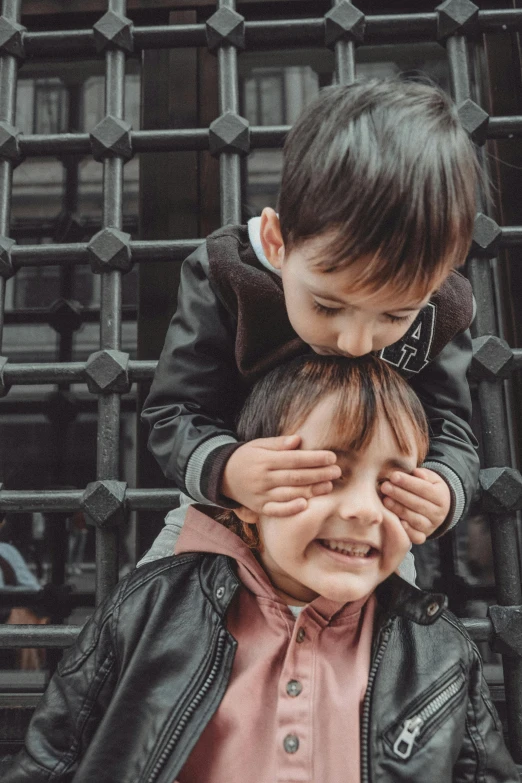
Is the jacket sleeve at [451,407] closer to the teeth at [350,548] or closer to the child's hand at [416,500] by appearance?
the child's hand at [416,500]

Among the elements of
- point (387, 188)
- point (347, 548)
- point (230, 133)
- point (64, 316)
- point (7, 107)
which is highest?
point (7, 107)

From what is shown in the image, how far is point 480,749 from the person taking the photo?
1.02 metres

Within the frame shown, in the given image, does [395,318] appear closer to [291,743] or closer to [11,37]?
[291,743]

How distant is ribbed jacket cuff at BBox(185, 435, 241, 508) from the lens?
1036 millimetres

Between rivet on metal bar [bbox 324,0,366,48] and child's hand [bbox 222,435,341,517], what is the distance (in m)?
1.07

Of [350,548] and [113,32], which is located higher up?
[113,32]

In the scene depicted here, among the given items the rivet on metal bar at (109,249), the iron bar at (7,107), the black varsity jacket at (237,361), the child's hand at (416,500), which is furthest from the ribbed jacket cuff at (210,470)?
the iron bar at (7,107)

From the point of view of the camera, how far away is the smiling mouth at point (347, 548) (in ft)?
3.10

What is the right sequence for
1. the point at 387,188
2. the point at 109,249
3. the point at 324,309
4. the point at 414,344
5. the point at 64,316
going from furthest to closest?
the point at 64,316 < the point at 109,249 < the point at 414,344 < the point at 324,309 < the point at 387,188

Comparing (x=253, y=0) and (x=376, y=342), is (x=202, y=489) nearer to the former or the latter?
(x=376, y=342)

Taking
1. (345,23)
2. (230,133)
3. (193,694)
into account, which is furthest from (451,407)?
(345,23)

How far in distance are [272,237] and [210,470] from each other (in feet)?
1.23

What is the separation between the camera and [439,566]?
66.7 inches

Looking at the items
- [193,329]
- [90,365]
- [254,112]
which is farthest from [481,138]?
[90,365]
